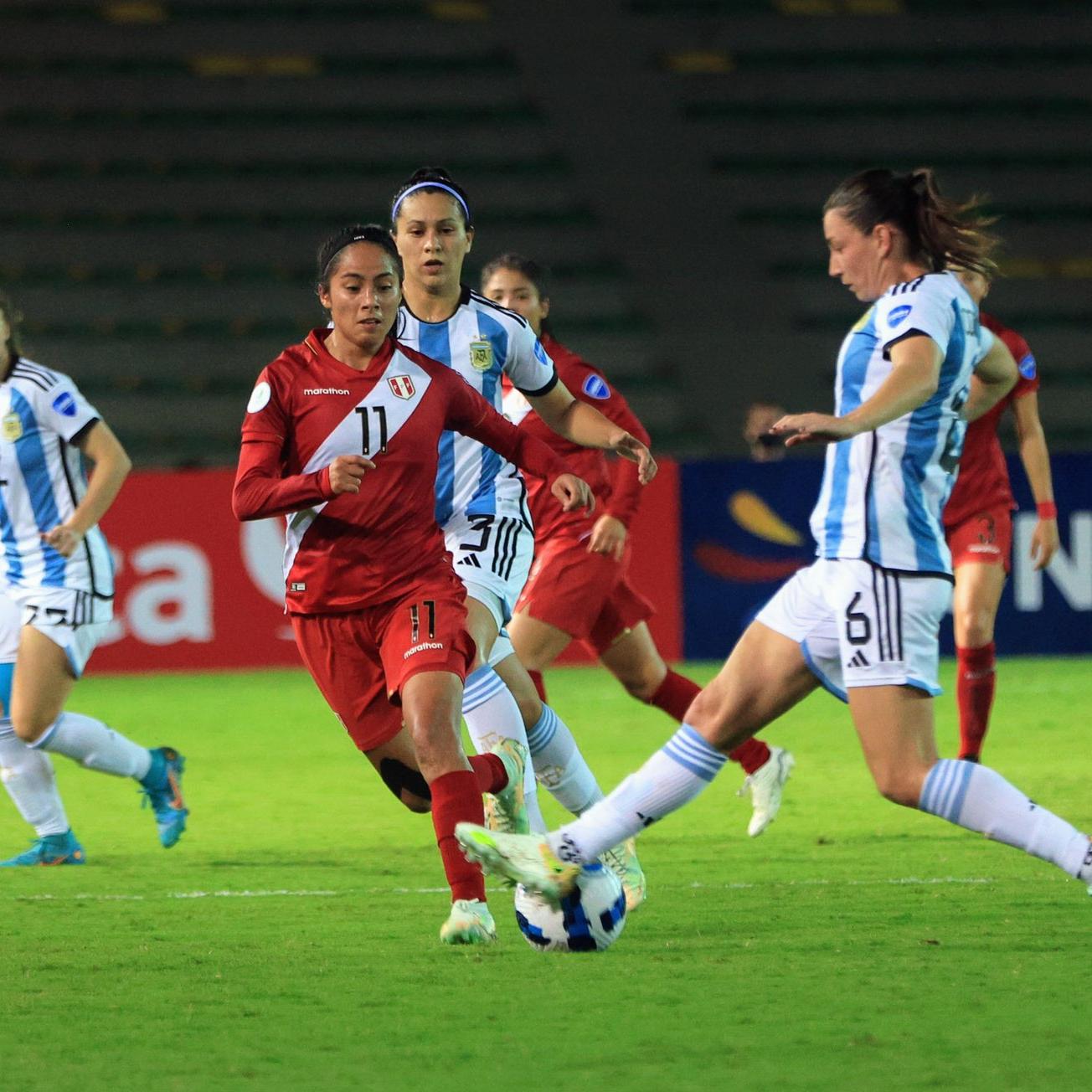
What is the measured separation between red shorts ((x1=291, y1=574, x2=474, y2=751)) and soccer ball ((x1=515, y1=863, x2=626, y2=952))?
1.84 ft

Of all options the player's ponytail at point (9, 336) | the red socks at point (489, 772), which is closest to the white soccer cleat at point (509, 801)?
the red socks at point (489, 772)

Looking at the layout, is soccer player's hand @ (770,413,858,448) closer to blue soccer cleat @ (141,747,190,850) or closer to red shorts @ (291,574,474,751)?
red shorts @ (291,574,474,751)

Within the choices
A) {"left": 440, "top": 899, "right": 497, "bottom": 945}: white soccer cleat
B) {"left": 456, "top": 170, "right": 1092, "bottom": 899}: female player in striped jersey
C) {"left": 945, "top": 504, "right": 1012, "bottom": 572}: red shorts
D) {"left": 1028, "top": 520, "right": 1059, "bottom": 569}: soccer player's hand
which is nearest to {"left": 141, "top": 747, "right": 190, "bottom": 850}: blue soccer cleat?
{"left": 440, "top": 899, "right": 497, "bottom": 945}: white soccer cleat

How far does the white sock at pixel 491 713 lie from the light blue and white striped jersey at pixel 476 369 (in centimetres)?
49

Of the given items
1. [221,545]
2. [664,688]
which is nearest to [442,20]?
[221,545]

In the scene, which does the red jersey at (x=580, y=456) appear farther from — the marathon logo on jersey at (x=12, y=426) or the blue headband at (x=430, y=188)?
the marathon logo on jersey at (x=12, y=426)

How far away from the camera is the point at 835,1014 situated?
3885mm

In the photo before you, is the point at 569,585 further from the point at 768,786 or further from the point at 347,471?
the point at 347,471

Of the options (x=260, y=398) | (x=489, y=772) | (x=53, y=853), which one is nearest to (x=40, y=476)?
(x=53, y=853)

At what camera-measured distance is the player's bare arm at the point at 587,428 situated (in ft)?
16.8

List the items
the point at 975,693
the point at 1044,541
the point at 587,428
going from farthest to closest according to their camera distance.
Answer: the point at 1044,541, the point at 975,693, the point at 587,428

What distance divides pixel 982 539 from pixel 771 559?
5.49 meters

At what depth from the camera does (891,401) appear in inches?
165

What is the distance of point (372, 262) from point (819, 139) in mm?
15298
